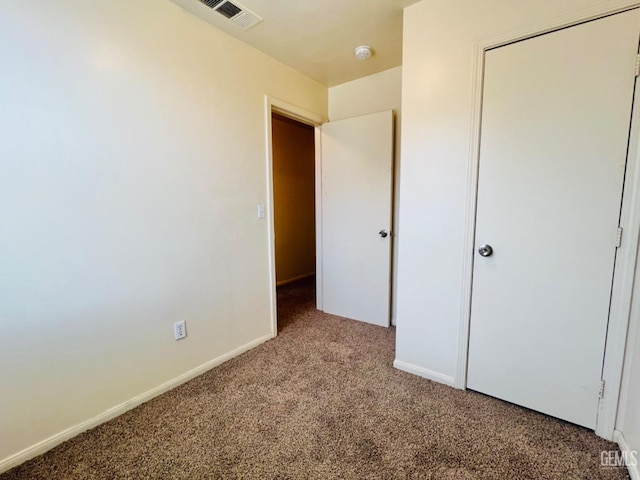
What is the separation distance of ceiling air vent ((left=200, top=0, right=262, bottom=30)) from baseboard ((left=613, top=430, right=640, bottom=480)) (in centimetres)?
299

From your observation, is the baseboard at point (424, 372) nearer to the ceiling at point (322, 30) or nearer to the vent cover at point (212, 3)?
the ceiling at point (322, 30)

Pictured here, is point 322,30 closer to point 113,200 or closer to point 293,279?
point 113,200

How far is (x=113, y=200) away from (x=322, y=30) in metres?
1.74

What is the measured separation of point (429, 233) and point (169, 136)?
5.67ft

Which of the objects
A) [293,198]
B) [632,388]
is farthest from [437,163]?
[293,198]

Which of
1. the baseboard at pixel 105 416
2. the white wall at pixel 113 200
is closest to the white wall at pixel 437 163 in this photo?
the white wall at pixel 113 200

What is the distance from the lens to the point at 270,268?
2535 mm

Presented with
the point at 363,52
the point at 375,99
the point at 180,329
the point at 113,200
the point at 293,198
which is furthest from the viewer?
the point at 293,198

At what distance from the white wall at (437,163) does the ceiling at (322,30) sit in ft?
0.83

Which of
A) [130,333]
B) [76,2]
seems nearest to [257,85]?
[76,2]

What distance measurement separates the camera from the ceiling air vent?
5.74ft

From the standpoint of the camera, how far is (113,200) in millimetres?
1592

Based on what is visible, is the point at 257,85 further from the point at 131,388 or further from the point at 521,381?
the point at 521,381

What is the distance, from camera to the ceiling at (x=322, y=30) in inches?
70.2
